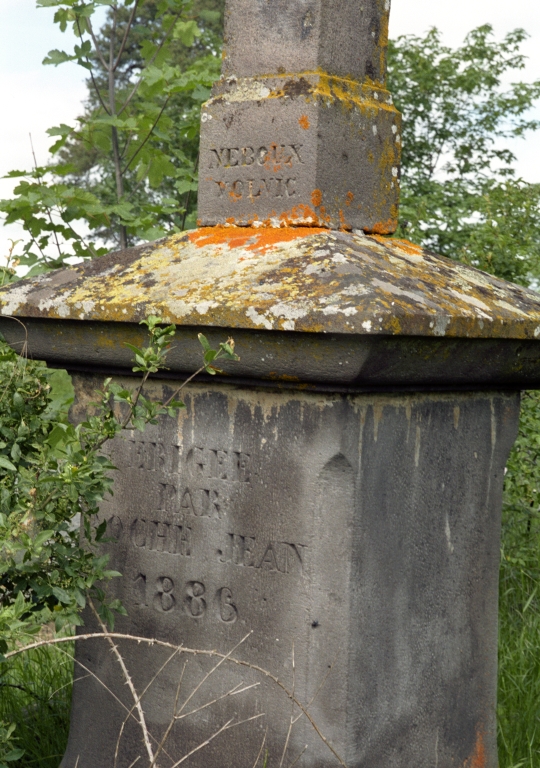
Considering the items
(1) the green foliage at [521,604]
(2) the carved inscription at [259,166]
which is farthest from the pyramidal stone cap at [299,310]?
(1) the green foliage at [521,604]

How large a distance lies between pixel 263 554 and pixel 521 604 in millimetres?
2416

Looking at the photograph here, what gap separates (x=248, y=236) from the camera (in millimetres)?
2416

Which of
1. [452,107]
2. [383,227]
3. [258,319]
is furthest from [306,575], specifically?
[452,107]

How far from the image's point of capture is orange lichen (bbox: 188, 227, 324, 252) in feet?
7.64

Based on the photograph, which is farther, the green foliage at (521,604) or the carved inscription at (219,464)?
the green foliage at (521,604)

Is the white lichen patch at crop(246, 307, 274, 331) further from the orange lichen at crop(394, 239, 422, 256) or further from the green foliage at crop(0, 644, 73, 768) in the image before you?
the green foliage at crop(0, 644, 73, 768)

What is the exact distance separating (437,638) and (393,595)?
0.93 feet

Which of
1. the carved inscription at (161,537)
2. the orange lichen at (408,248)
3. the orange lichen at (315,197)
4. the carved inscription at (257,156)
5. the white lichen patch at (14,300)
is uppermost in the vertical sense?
the carved inscription at (257,156)

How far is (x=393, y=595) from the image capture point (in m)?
2.31

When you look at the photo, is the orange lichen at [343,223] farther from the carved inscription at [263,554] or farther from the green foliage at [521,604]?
the green foliage at [521,604]

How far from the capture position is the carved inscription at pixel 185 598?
7.66 ft

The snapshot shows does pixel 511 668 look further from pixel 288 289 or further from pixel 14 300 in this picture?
pixel 14 300

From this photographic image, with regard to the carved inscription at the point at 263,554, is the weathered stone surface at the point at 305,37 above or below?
above

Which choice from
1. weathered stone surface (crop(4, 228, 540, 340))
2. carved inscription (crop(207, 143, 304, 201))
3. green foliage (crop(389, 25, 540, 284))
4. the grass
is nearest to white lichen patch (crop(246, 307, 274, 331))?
weathered stone surface (crop(4, 228, 540, 340))
